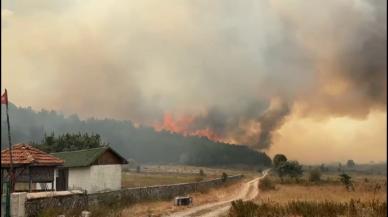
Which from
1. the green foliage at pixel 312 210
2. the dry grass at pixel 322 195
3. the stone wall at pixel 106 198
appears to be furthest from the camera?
the dry grass at pixel 322 195

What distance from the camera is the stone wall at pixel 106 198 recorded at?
1033 inches

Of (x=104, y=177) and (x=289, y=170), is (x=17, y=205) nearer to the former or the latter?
(x=104, y=177)

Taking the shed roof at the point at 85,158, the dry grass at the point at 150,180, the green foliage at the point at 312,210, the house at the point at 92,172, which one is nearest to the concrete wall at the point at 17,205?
the green foliage at the point at 312,210

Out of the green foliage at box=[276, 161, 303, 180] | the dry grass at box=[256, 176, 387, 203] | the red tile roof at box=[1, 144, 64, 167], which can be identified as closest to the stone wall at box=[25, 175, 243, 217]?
the red tile roof at box=[1, 144, 64, 167]

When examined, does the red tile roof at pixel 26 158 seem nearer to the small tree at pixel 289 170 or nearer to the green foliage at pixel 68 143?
the green foliage at pixel 68 143

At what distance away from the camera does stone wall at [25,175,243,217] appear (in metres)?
26.2

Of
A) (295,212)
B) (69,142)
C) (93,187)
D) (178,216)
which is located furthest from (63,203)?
(69,142)

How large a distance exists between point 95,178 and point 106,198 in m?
11.8

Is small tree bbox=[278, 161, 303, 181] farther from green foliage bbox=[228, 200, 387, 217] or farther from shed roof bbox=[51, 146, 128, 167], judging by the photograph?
green foliage bbox=[228, 200, 387, 217]

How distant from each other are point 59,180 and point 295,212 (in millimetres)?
30722

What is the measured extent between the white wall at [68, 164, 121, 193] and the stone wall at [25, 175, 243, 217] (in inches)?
284

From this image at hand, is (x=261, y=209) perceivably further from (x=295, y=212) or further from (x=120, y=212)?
(x=120, y=212)

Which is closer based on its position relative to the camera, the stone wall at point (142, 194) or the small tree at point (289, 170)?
the stone wall at point (142, 194)

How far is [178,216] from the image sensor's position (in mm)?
28703
